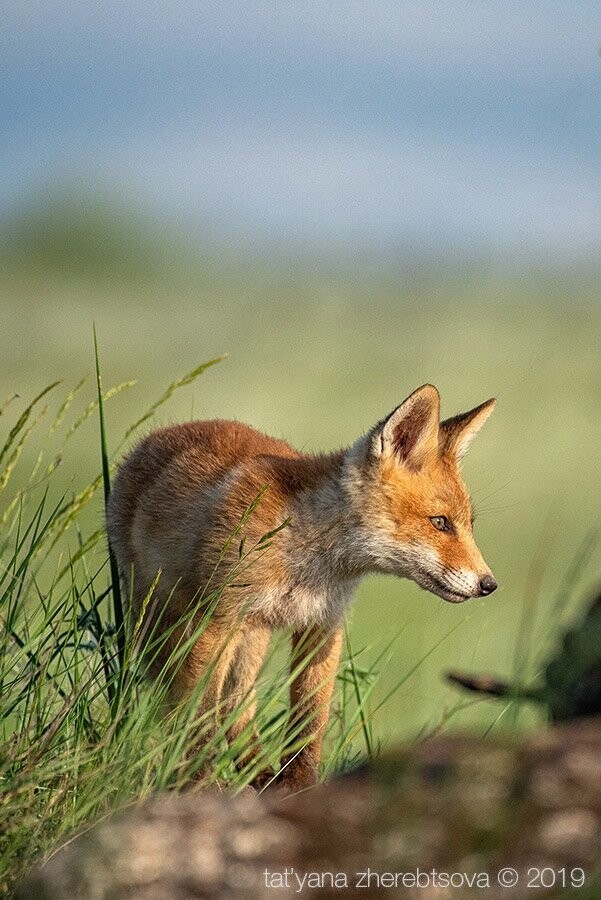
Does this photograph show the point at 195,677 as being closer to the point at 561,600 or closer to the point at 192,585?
the point at 192,585

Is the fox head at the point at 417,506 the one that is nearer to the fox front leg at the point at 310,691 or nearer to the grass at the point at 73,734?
the fox front leg at the point at 310,691

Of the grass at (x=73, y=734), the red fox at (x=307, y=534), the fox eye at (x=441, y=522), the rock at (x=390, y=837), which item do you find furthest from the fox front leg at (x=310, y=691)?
the rock at (x=390, y=837)

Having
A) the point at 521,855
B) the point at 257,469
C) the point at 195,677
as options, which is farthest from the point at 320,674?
the point at 521,855

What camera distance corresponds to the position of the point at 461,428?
5934 millimetres

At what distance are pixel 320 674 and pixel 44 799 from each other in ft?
7.29

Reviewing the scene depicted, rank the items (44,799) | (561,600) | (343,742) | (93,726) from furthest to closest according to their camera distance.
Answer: (343,742) < (93,726) < (44,799) < (561,600)

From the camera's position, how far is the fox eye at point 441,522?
224 inches

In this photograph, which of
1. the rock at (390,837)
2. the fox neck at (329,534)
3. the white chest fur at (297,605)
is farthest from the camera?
the fox neck at (329,534)

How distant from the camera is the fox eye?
5.69m

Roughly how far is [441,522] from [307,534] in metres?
0.69

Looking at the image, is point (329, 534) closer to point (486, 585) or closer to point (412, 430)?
point (412, 430)

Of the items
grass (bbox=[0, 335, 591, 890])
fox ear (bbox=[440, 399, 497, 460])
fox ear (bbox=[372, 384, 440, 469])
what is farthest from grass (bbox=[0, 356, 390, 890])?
fox ear (bbox=[440, 399, 497, 460])

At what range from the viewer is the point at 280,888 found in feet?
7.27

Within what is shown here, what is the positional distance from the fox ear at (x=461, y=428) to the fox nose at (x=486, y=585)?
76cm
